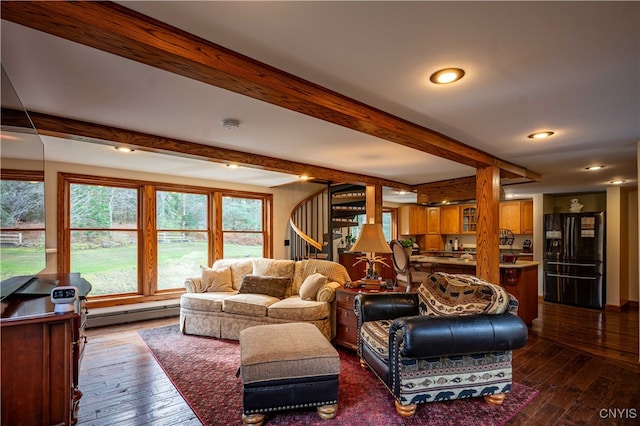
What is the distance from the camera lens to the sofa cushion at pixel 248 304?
3.87 m

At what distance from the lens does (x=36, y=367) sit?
1865mm

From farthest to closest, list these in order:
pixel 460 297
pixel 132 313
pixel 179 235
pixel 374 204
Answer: pixel 179 235 < pixel 374 204 < pixel 132 313 < pixel 460 297

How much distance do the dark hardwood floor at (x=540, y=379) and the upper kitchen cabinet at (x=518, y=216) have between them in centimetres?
291

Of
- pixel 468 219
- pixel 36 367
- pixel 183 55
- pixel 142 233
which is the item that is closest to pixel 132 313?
pixel 142 233

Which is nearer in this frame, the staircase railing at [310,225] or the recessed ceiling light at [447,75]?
the recessed ceiling light at [447,75]

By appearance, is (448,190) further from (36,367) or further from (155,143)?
(36,367)

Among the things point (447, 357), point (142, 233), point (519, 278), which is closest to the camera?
point (447, 357)

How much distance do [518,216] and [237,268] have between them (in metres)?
6.16

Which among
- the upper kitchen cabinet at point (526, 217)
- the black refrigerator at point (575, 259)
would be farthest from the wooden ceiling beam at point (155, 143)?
the upper kitchen cabinet at point (526, 217)

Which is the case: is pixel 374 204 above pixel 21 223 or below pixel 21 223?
above

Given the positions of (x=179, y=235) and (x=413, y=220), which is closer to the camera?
(x=179, y=235)

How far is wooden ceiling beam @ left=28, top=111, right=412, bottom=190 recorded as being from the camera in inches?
103

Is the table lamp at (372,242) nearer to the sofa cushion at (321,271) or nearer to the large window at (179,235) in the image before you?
the sofa cushion at (321,271)

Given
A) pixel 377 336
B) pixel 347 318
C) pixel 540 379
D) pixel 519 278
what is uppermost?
pixel 519 278
